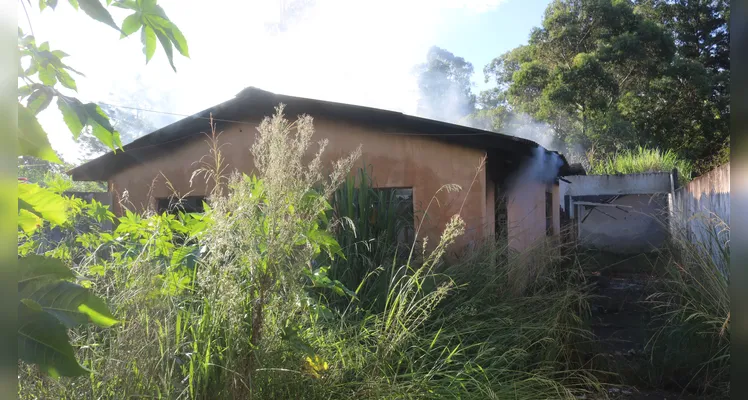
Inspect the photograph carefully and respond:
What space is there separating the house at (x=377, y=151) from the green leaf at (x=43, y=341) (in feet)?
18.7

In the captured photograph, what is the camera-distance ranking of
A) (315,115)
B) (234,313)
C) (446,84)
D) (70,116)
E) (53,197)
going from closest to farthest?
(53,197) → (70,116) → (234,313) → (315,115) → (446,84)

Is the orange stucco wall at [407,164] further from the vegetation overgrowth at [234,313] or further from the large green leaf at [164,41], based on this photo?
the large green leaf at [164,41]

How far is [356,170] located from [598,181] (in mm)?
10804

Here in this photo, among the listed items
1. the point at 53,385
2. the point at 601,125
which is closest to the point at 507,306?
the point at 53,385

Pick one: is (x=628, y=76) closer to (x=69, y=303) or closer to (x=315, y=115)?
(x=315, y=115)

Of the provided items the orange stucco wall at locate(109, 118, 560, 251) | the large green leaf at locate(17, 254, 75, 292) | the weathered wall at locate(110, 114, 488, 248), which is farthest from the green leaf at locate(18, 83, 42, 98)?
the weathered wall at locate(110, 114, 488, 248)

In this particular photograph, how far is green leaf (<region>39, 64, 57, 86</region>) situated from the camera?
4.30 feet

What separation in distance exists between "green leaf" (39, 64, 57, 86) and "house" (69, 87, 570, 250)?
5.33 meters

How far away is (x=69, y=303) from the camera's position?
3.12 ft

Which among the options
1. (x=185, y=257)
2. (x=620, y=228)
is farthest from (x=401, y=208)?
(x=620, y=228)

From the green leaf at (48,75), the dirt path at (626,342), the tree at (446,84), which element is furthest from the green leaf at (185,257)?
the tree at (446,84)

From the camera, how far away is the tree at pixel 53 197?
2.69ft

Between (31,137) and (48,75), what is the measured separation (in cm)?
55

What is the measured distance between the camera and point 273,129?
218 centimetres
